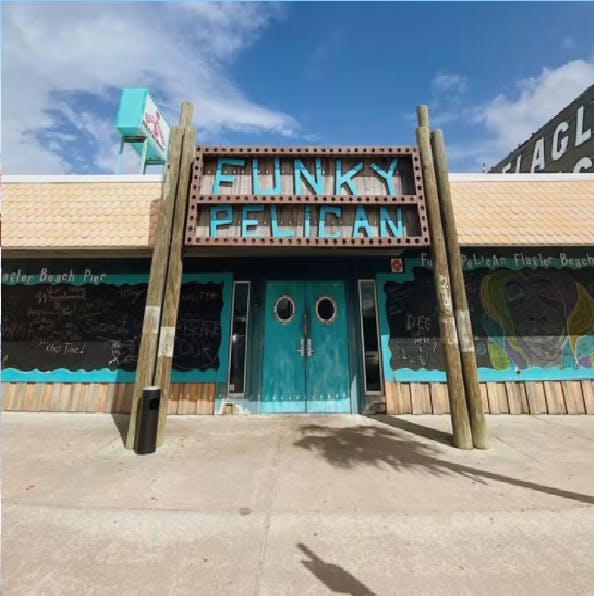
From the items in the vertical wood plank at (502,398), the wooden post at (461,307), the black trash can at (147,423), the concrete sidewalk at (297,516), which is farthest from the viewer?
the vertical wood plank at (502,398)

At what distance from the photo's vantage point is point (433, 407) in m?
6.84

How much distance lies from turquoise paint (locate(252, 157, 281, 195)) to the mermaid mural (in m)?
5.20

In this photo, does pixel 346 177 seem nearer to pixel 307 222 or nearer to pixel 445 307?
pixel 307 222

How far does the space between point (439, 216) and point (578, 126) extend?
43.9 feet

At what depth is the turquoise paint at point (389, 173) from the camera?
19.1 ft

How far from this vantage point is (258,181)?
5.84m

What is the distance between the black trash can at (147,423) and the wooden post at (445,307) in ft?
15.5

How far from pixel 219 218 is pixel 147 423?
142 inches

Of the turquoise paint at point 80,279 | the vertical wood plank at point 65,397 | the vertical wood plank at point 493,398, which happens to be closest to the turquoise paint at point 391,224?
the vertical wood plank at point 493,398

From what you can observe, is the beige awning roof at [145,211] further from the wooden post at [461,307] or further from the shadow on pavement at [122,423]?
the shadow on pavement at [122,423]

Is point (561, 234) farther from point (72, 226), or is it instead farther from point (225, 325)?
point (72, 226)

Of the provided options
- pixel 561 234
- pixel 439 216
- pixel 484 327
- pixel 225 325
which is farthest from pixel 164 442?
pixel 561 234

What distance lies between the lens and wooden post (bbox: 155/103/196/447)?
510 centimetres

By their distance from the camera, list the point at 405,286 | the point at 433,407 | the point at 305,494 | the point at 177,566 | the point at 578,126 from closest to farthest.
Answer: the point at 177,566 < the point at 305,494 < the point at 433,407 < the point at 405,286 < the point at 578,126
